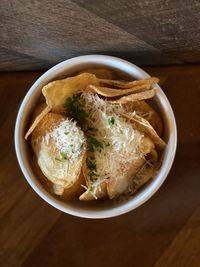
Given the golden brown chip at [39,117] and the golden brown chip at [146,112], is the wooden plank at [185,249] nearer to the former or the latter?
the golden brown chip at [146,112]

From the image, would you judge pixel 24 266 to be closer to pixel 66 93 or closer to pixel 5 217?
pixel 5 217

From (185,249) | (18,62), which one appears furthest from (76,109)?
(185,249)

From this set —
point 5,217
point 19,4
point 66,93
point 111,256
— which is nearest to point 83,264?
point 111,256

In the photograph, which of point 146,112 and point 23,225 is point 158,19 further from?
point 23,225

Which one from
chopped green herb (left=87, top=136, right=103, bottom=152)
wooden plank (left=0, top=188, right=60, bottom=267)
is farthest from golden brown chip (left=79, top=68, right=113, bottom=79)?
wooden plank (left=0, top=188, right=60, bottom=267)

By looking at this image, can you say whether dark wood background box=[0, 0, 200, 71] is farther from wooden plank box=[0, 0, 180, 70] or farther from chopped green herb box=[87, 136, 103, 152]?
chopped green herb box=[87, 136, 103, 152]

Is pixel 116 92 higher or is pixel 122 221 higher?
pixel 116 92
